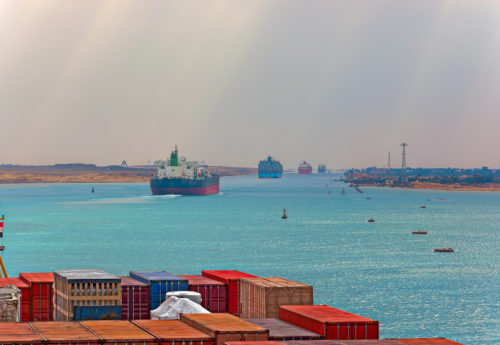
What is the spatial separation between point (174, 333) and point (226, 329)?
2.74m

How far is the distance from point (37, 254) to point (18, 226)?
6493 cm

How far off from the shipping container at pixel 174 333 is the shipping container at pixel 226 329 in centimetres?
32

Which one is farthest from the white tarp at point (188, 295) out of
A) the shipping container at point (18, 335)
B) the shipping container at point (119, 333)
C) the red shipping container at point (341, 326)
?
the shipping container at point (18, 335)

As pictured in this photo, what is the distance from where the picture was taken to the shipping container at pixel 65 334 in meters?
38.7

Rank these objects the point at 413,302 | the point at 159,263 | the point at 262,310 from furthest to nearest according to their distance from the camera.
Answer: the point at 159,263 < the point at 413,302 < the point at 262,310

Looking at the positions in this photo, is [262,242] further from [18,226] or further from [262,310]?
[262,310]

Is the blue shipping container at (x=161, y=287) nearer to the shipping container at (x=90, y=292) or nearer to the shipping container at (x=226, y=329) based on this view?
the shipping container at (x=90, y=292)

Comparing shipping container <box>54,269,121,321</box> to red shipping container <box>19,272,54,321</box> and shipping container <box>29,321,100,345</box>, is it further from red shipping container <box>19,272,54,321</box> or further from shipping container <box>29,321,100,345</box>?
red shipping container <box>19,272,54,321</box>

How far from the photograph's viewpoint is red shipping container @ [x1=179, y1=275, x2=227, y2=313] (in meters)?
58.5

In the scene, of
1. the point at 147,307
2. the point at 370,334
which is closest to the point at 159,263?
the point at 147,307

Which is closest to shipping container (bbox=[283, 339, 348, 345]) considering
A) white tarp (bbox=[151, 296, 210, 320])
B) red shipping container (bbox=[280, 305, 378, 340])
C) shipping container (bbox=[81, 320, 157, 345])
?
red shipping container (bbox=[280, 305, 378, 340])

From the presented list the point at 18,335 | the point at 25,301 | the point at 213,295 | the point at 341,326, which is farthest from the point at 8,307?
the point at 341,326

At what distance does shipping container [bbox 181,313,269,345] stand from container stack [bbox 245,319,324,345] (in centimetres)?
135

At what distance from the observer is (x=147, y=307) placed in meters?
55.2
